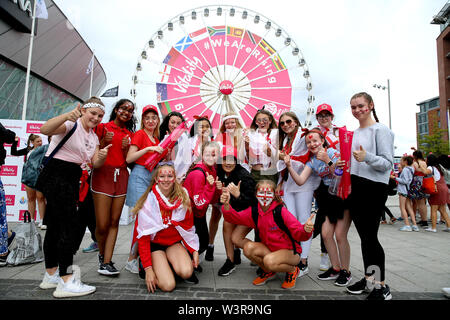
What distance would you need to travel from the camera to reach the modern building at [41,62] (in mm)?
15648

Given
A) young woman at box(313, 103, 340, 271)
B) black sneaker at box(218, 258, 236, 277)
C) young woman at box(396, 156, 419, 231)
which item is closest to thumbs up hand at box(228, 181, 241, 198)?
black sneaker at box(218, 258, 236, 277)

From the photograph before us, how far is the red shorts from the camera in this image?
2.87 meters

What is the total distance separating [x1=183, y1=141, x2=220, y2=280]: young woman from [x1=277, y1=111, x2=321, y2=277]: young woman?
0.82 m

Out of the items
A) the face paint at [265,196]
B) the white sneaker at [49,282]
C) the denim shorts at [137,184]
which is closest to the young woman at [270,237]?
the face paint at [265,196]

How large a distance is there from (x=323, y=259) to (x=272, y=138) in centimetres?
175

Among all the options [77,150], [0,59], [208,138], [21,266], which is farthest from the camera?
[0,59]

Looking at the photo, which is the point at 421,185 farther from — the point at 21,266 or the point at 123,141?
the point at 21,266

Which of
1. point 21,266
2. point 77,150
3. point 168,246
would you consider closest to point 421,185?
point 168,246

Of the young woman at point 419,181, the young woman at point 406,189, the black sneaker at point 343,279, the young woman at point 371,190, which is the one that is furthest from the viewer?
the young woman at point 406,189

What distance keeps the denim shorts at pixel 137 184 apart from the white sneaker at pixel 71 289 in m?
0.89

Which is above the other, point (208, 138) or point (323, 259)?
point (208, 138)

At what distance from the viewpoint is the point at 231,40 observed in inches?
379

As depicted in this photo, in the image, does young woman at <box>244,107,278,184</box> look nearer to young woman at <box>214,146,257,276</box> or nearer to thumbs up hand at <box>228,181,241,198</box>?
young woman at <box>214,146,257,276</box>

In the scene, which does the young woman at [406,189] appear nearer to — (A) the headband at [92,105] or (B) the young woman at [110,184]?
Answer: (B) the young woman at [110,184]
